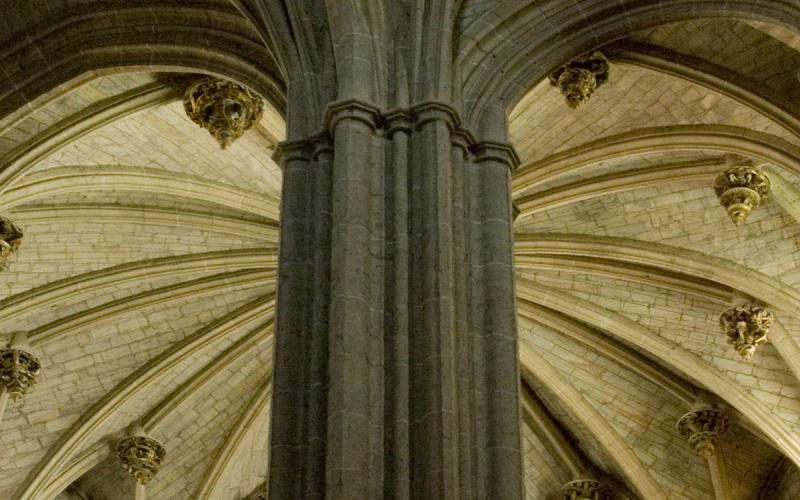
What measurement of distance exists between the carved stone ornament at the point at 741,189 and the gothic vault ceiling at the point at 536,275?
8.8 inches

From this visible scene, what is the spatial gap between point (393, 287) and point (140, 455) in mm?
11391

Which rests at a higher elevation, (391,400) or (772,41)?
(772,41)

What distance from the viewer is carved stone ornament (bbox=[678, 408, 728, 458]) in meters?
23.3

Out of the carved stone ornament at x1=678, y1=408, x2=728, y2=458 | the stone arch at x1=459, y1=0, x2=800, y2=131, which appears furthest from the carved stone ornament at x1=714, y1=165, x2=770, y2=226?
the carved stone ornament at x1=678, y1=408, x2=728, y2=458

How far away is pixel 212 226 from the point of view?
21.7 metres

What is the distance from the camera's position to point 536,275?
22.7m

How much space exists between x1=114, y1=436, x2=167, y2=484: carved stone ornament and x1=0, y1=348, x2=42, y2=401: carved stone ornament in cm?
203

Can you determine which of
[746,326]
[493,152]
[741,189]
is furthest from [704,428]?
[493,152]

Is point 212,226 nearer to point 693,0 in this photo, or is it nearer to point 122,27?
point 122,27

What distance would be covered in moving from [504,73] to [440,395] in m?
3.56

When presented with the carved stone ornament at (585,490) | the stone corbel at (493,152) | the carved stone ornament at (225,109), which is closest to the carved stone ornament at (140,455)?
the carved stone ornament at (585,490)

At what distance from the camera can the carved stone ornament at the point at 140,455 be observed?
23844 millimetres

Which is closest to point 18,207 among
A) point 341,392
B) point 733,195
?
point 733,195

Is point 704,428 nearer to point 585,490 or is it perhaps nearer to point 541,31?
point 585,490
